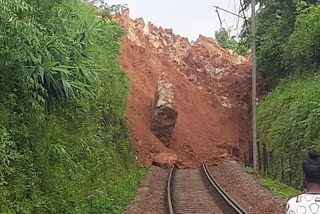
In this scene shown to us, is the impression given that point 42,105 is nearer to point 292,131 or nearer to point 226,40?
point 292,131

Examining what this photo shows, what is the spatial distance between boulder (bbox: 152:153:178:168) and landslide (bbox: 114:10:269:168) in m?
0.41

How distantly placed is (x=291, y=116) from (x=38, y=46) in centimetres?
1532

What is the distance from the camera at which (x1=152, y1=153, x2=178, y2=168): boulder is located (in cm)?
3306

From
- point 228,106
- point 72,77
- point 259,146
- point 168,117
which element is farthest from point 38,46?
point 228,106

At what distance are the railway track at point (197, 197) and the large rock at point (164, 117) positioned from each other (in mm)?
11197

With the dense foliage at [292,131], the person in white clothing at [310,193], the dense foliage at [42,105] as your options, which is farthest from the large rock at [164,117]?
the person in white clothing at [310,193]

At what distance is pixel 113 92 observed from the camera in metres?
26.8

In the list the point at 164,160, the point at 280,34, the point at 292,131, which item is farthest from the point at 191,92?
the point at 292,131

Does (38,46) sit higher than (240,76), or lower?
lower

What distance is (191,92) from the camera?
4866cm

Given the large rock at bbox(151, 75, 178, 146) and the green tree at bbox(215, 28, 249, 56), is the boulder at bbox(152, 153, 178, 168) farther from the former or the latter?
the green tree at bbox(215, 28, 249, 56)

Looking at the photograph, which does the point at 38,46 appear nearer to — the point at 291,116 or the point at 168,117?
the point at 291,116

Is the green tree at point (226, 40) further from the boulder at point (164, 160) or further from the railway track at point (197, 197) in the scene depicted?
the railway track at point (197, 197)

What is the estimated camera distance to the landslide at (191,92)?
127 ft
